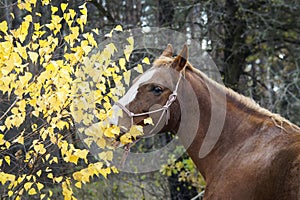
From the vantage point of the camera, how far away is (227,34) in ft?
27.9

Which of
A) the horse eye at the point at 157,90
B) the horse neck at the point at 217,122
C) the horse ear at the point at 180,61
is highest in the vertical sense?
the horse ear at the point at 180,61

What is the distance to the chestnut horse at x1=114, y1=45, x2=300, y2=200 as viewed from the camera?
3266 millimetres

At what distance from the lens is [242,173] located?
11.0 ft

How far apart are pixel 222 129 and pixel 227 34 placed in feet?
16.7

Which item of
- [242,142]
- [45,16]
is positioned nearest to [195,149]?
[242,142]

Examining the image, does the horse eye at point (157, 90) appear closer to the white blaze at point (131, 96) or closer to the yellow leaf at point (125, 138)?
the white blaze at point (131, 96)

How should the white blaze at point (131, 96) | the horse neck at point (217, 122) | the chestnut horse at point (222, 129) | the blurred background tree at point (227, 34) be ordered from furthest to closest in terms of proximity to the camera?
the blurred background tree at point (227, 34), the horse neck at point (217, 122), the white blaze at point (131, 96), the chestnut horse at point (222, 129)

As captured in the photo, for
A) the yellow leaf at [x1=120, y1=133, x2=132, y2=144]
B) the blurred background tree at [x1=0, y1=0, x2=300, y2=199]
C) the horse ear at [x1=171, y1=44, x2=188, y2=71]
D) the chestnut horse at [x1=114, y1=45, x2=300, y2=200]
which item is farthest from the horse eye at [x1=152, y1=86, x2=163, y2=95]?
the blurred background tree at [x1=0, y1=0, x2=300, y2=199]

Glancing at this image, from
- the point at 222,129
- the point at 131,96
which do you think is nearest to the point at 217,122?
the point at 222,129

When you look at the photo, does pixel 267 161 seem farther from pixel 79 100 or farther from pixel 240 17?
pixel 240 17

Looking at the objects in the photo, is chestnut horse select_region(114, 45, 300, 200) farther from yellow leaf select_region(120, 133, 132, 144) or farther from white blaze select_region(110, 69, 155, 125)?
yellow leaf select_region(120, 133, 132, 144)

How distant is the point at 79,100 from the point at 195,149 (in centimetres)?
107

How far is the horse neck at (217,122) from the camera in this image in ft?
11.9

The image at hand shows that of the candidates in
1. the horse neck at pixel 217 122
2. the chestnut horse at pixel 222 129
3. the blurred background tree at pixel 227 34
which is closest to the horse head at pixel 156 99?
the chestnut horse at pixel 222 129
